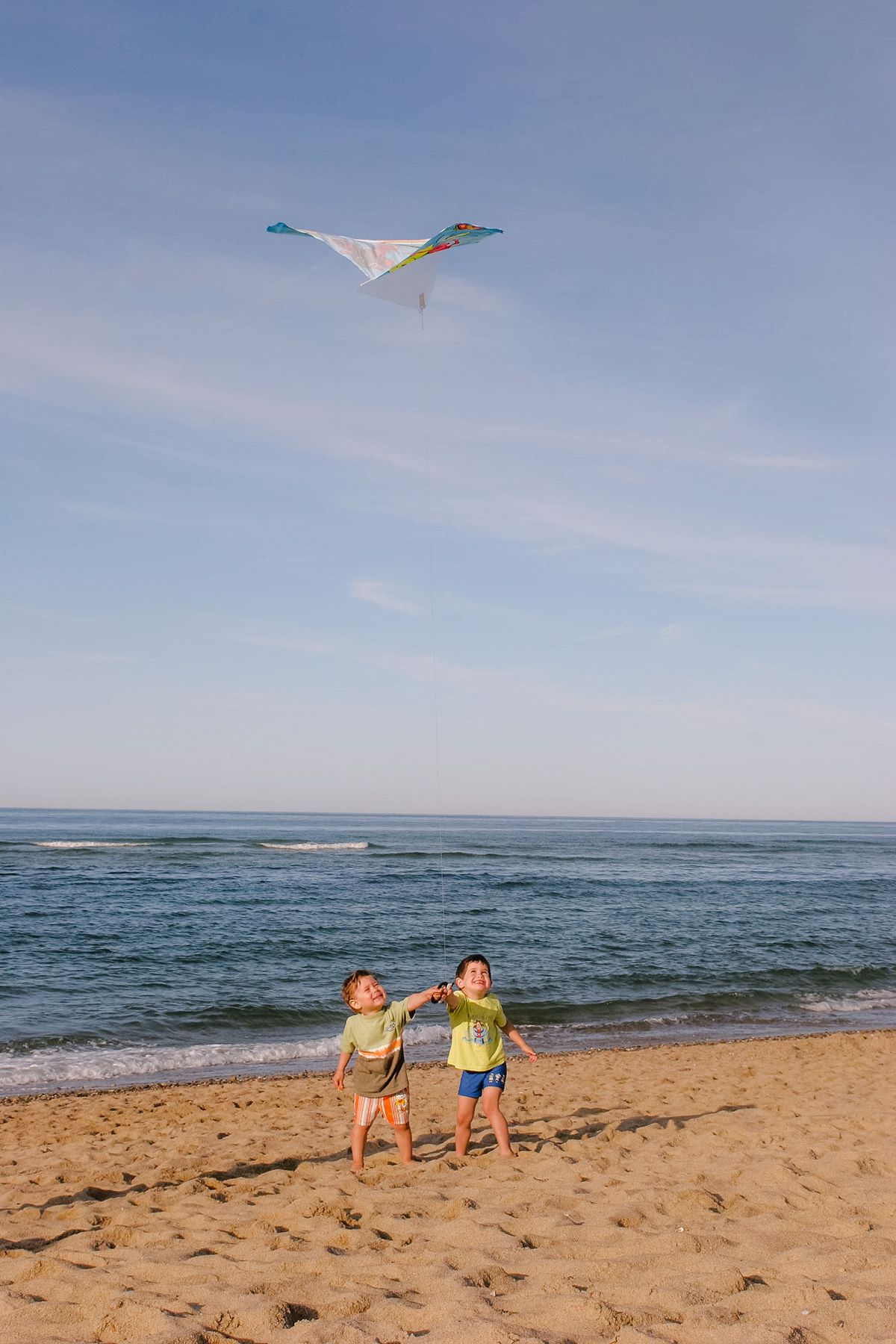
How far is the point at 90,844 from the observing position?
45.1m

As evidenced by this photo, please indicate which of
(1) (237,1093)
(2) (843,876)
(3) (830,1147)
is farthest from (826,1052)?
(2) (843,876)

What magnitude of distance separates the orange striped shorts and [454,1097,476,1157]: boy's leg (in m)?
0.43

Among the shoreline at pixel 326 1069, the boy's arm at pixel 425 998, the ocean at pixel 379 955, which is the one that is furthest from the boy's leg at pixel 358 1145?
the ocean at pixel 379 955

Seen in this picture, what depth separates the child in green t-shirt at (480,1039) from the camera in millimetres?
5957

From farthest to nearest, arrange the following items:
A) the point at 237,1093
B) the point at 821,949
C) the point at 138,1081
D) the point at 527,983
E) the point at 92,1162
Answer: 1. the point at 821,949
2. the point at 527,983
3. the point at 138,1081
4. the point at 237,1093
5. the point at 92,1162

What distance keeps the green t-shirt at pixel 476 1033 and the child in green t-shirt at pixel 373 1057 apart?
36 cm

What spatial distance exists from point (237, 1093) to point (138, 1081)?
5.02 ft

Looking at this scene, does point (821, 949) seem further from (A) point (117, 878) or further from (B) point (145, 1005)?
(A) point (117, 878)

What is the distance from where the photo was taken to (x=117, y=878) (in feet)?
97.9

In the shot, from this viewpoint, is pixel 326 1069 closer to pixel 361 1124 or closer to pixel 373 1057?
pixel 361 1124

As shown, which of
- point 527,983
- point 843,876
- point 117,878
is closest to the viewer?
point 527,983

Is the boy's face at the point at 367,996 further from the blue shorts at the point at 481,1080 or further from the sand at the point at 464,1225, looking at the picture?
the sand at the point at 464,1225

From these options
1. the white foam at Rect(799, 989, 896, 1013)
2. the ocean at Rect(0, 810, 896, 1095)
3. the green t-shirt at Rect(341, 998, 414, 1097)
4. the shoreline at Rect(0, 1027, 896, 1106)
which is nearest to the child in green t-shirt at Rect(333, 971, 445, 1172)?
the green t-shirt at Rect(341, 998, 414, 1097)

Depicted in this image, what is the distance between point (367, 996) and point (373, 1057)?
0.38 m
